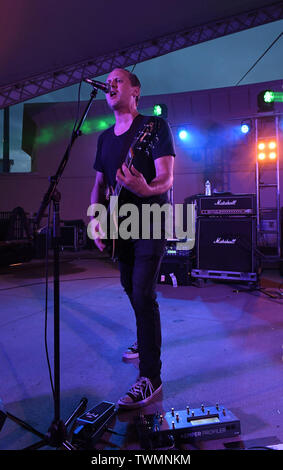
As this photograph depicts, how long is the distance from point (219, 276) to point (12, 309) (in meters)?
2.83

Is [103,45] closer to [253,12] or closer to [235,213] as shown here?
[253,12]

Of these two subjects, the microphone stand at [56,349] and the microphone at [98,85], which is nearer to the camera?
the microphone stand at [56,349]

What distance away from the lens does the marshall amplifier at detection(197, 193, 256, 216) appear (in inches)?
178

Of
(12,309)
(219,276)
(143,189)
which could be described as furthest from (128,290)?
(219,276)

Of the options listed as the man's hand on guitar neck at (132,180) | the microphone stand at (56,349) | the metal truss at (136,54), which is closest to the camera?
the microphone stand at (56,349)

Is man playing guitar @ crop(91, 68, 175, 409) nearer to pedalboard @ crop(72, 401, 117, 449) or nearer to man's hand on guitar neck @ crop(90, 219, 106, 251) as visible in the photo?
man's hand on guitar neck @ crop(90, 219, 106, 251)

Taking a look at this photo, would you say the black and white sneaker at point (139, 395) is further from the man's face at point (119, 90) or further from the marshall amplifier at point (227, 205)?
the marshall amplifier at point (227, 205)

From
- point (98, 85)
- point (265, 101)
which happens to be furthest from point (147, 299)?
point (265, 101)

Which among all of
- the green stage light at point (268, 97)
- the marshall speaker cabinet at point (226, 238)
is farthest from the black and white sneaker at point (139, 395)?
the green stage light at point (268, 97)

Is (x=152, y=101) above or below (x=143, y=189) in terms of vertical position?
above

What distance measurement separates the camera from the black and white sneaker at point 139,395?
157 centimetres

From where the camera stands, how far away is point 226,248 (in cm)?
462

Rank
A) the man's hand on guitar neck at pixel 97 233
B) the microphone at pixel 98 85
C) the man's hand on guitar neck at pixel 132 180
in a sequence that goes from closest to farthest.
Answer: the man's hand on guitar neck at pixel 132 180 → the microphone at pixel 98 85 → the man's hand on guitar neck at pixel 97 233
